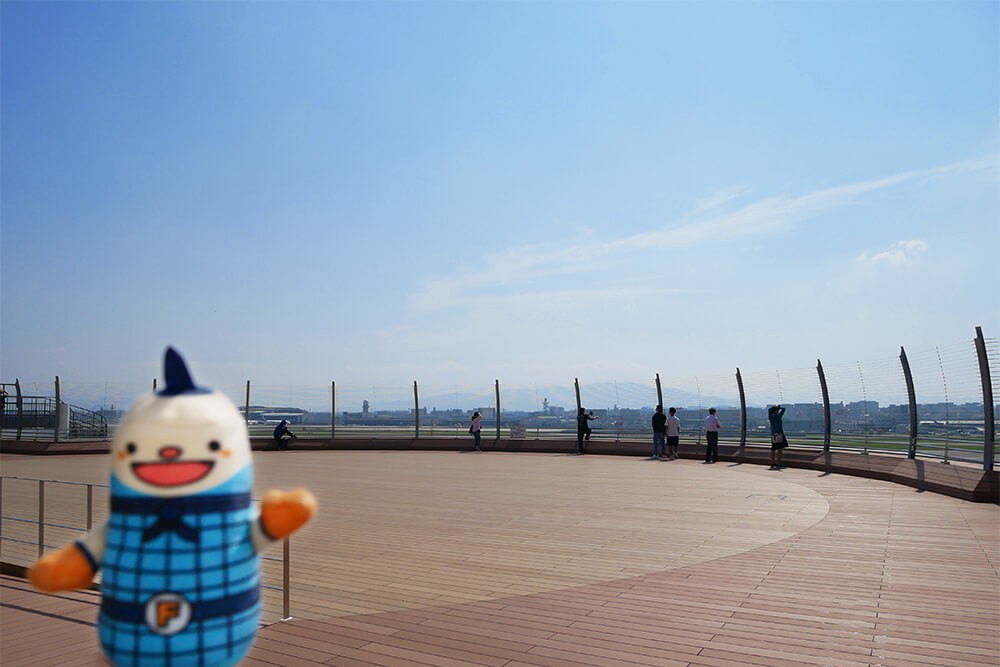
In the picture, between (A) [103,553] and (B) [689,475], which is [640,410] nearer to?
(B) [689,475]

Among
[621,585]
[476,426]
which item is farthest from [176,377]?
[476,426]

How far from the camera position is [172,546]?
8.84 ft

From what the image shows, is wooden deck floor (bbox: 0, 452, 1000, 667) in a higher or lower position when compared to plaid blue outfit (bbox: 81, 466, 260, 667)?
lower

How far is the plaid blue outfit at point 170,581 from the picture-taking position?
105 inches

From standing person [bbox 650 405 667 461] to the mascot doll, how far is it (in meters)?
19.0

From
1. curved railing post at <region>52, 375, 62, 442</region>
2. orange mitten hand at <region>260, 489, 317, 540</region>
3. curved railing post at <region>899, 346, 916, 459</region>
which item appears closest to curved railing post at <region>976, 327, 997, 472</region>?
curved railing post at <region>899, 346, 916, 459</region>

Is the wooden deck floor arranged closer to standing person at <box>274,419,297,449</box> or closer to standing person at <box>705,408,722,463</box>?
standing person at <box>705,408,722,463</box>

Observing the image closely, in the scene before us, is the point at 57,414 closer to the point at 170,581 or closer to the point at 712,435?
the point at 712,435

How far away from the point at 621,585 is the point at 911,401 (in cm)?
1129

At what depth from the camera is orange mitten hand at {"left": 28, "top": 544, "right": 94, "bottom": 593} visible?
A: 281cm

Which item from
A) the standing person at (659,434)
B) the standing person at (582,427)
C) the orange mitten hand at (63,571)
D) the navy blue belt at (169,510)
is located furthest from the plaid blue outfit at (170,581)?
the standing person at (582,427)

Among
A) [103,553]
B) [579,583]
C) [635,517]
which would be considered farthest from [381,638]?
[635,517]

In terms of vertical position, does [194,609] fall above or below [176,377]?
below

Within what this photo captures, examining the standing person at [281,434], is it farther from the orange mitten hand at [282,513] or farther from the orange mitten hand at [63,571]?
the orange mitten hand at [282,513]
